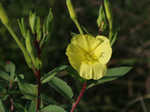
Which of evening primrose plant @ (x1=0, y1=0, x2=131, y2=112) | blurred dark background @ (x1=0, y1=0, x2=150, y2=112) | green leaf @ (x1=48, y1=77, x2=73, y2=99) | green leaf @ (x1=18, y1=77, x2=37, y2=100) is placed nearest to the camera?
evening primrose plant @ (x1=0, y1=0, x2=131, y2=112)

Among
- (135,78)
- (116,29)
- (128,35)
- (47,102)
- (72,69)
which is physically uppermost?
(116,29)

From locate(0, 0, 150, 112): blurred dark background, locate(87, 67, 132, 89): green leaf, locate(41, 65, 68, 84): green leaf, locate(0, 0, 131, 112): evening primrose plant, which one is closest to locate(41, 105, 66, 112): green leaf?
locate(0, 0, 131, 112): evening primrose plant

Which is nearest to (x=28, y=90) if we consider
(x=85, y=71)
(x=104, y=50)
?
(x=85, y=71)

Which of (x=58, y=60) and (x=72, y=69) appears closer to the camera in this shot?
(x=72, y=69)

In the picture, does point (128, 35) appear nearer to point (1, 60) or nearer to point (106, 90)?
point (106, 90)

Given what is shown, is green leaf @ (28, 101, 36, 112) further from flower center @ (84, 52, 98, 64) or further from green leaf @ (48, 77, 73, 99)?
flower center @ (84, 52, 98, 64)

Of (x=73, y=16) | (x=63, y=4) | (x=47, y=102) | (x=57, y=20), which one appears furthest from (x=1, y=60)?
(x=73, y=16)

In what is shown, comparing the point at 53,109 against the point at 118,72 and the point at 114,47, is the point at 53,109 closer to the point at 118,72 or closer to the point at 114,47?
the point at 118,72

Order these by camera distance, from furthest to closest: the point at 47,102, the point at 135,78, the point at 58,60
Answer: the point at 135,78
the point at 58,60
the point at 47,102
